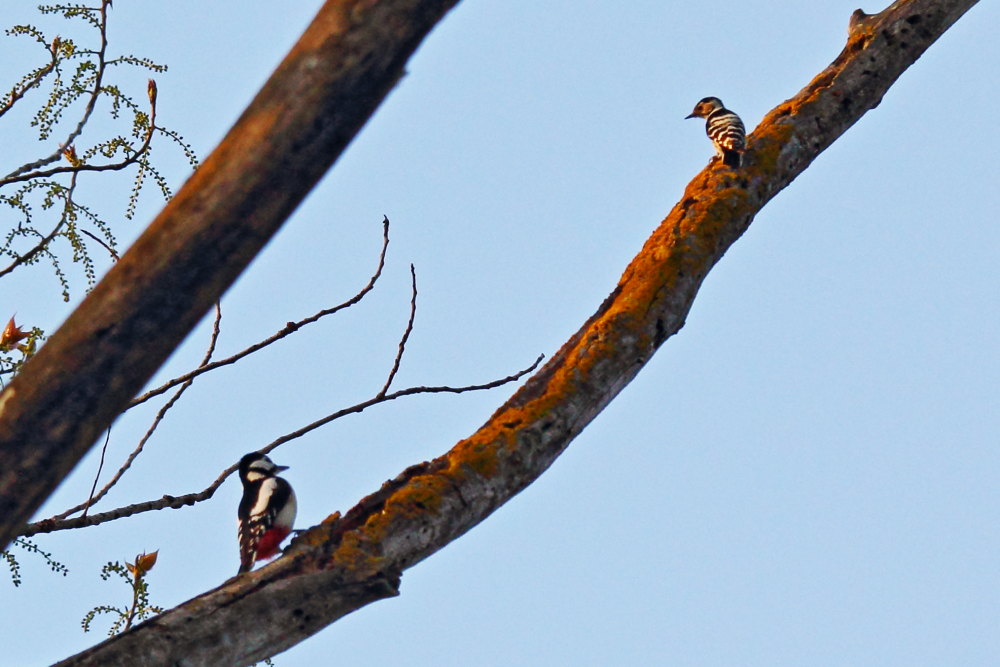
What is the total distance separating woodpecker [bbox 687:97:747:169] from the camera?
5473 millimetres

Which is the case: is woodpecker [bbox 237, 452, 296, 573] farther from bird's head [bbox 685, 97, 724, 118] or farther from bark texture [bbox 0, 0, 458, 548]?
bird's head [bbox 685, 97, 724, 118]

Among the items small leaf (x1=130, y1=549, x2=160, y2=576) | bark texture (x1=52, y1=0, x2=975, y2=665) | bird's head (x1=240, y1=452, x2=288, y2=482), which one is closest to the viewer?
bark texture (x1=52, y1=0, x2=975, y2=665)


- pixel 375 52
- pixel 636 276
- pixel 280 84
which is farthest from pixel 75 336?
pixel 636 276

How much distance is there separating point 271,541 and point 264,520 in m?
0.11

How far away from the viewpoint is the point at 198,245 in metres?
2.52

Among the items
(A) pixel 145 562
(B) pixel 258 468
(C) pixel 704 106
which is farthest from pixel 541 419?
(C) pixel 704 106

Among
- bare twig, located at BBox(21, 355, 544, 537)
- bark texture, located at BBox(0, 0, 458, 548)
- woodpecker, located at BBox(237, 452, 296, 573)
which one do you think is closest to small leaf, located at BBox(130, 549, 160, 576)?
bare twig, located at BBox(21, 355, 544, 537)

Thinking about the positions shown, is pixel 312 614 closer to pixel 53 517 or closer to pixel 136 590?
pixel 136 590

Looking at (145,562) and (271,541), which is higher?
(271,541)

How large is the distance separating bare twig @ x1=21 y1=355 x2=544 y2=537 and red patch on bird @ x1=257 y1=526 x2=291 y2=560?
125 centimetres

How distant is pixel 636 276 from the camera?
4.70 m

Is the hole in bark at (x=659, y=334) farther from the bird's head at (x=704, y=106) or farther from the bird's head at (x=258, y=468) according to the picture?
the bird's head at (x=704, y=106)

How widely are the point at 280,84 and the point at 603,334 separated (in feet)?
6.79

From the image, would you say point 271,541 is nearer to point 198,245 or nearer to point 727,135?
point 727,135
